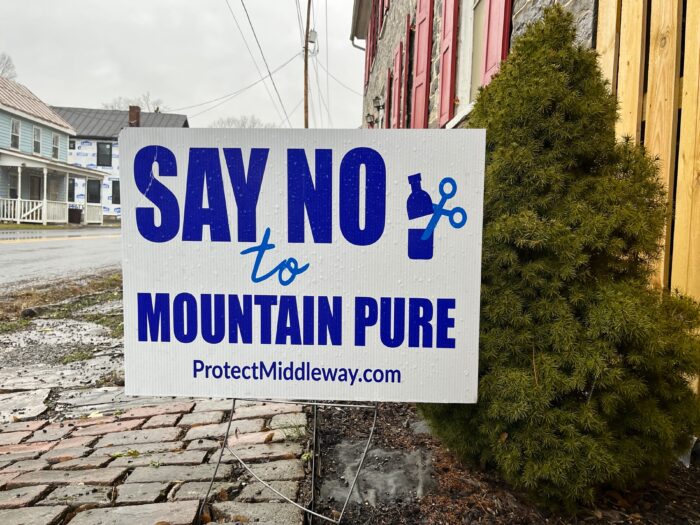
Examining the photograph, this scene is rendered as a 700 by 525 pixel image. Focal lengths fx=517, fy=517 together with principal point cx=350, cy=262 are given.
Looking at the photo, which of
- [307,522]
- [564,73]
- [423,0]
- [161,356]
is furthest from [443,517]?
[423,0]

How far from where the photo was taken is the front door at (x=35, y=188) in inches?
1139

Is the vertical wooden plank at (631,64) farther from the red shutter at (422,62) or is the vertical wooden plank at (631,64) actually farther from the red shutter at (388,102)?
the red shutter at (388,102)

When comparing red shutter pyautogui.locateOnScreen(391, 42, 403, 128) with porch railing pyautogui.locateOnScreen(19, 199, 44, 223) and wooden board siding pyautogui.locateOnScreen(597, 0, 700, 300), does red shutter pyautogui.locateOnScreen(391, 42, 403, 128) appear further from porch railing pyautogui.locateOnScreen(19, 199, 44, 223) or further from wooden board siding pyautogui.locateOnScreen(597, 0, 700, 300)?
porch railing pyautogui.locateOnScreen(19, 199, 44, 223)

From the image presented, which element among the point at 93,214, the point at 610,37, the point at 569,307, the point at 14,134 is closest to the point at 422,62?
the point at 610,37

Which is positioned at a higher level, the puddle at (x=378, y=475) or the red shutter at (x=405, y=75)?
the red shutter at (x=405, y=75)

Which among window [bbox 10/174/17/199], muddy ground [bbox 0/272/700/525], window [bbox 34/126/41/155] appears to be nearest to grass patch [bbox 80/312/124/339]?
muddy ground [bbox 0/272/700/525]

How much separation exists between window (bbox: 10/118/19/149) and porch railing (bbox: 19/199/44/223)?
3098 millimetres

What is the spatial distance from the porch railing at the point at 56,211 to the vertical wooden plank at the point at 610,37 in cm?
2933

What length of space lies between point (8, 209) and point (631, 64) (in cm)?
2958

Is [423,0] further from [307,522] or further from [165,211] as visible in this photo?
[307,522]

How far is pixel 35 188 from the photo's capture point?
96.5 feet

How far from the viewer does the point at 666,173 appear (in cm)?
254

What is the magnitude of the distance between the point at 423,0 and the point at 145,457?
7552 millimetres

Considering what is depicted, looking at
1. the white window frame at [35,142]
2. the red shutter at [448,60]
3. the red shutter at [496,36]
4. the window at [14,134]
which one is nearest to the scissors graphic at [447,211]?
the red shutter at [496,36]
